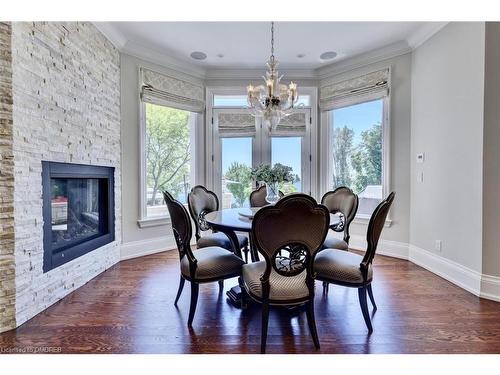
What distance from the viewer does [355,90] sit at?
4.13 meters

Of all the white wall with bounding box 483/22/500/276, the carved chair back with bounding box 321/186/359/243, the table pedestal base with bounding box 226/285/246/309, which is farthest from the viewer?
the carved chair back with bounding box 321/186/359/243

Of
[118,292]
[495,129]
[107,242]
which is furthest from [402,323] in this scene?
[107,242]

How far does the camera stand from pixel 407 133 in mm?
3750

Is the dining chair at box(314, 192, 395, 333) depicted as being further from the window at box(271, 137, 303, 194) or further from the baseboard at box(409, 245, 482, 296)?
the window at box(271, 137, 303, 194)

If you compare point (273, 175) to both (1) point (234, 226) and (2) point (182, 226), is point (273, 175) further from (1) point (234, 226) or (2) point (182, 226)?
(2) point (182, 226)

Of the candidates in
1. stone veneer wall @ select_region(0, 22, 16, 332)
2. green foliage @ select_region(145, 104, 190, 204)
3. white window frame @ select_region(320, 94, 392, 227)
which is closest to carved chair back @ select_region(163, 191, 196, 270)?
stone veneer wall @ select_region(0, 22, 16, 332)

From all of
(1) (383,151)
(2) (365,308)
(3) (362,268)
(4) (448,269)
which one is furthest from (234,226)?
(1) (383,151)

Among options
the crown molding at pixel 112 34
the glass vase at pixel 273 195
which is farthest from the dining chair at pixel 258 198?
the crown molding at pixel 112 34

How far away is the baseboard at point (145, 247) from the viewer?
12.4ft

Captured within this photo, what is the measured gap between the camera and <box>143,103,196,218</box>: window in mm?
4137

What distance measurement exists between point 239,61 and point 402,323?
3967 mm

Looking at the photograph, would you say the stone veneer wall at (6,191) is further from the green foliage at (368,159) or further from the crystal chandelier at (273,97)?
→ the green foliage at (368,159)

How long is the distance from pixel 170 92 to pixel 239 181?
5.86 feet

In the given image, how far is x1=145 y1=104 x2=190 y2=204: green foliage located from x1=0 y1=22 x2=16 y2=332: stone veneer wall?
207 cm
